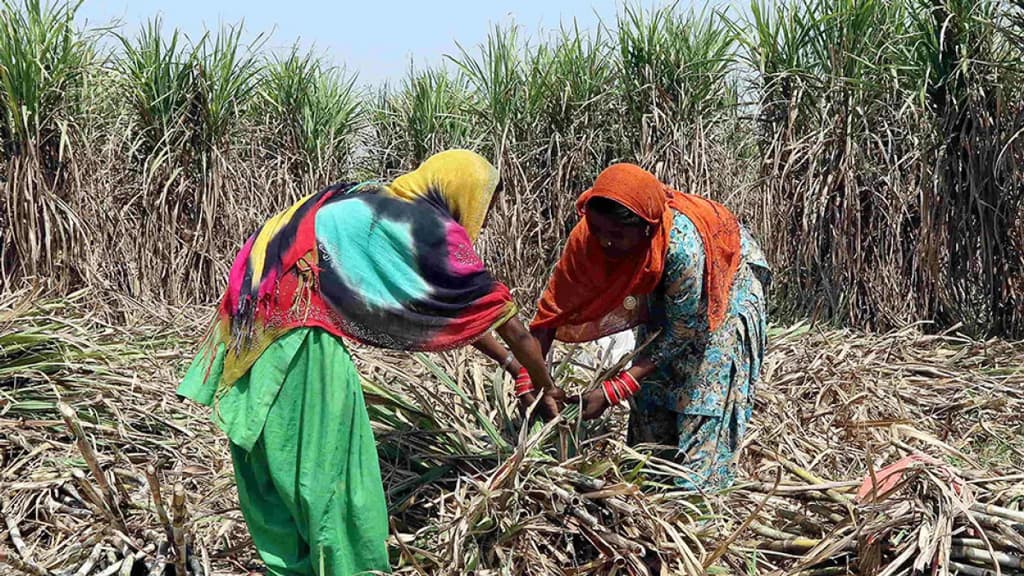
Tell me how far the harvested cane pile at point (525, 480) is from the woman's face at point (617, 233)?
1.70 ft

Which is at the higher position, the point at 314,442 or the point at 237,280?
the point at 237,280

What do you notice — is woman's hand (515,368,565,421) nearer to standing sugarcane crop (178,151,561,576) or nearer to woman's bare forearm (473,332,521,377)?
woman's bare forearm (473,332,521,377)

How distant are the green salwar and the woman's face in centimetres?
72

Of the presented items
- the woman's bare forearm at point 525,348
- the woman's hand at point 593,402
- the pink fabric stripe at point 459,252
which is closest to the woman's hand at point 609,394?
the woman's hand at point 593,402

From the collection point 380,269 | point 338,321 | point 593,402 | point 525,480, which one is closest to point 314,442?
point 338,321

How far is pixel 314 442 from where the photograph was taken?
2445 mm

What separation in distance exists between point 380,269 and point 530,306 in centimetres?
409

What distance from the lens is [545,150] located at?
6.65m

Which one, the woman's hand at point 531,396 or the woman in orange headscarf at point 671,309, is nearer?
the woman in orange headscarf at point 671,309

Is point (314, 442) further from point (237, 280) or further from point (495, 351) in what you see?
point (495, 351)

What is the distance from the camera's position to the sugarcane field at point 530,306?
2471 mm

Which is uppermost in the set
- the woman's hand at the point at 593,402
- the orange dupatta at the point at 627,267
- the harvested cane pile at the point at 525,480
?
the orange dupatta at the point at 627,267

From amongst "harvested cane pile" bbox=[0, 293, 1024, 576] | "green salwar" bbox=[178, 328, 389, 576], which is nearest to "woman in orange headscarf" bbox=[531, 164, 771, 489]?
"harvested cane pile" bbox=[0, 293, 1024, 576]

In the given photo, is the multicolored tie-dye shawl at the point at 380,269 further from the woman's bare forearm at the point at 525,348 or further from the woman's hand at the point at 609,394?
the woman's hand at the point at 609,394
